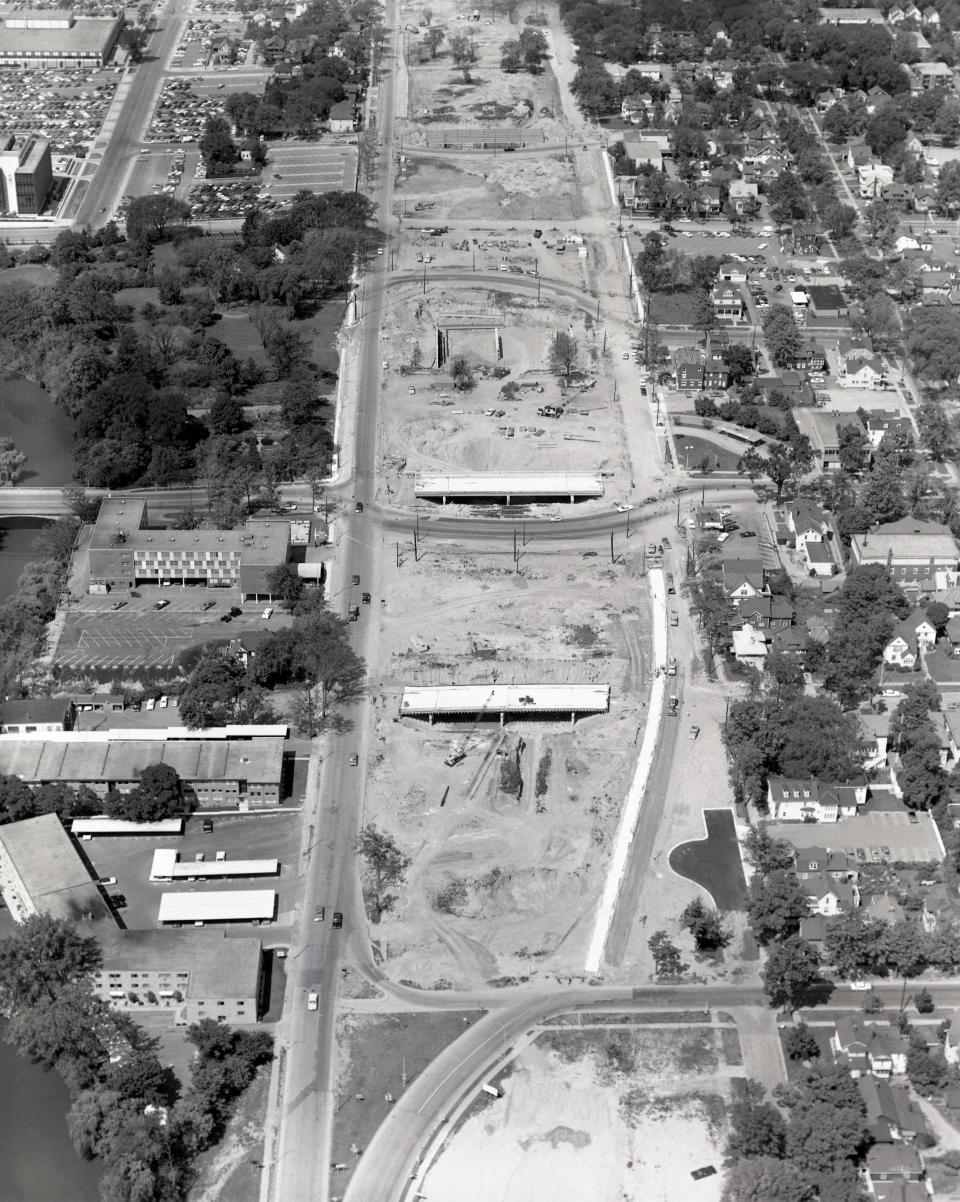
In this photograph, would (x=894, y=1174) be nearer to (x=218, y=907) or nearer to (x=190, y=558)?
(x=218, y=907)

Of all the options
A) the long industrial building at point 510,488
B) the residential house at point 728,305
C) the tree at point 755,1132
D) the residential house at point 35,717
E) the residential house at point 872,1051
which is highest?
the residential house at point 728,305

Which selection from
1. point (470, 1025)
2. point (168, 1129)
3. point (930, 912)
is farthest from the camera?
point (930, 912)

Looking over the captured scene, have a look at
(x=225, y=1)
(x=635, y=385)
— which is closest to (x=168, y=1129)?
(x=635, y=385)

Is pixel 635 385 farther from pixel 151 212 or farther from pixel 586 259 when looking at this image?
pixel 151 212

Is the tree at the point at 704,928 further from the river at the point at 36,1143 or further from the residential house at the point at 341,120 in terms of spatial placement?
the residential house at the point at 341,120

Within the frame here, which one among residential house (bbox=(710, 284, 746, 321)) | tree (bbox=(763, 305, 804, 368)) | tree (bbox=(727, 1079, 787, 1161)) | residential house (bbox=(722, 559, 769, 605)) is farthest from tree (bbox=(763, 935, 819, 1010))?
residential house (bbox=(710, 284, 746, 321))

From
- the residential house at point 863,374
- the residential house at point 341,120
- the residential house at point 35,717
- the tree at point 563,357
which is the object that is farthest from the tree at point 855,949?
the residential house at point 341,120

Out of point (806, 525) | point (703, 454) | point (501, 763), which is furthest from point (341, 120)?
point (501, 763)
